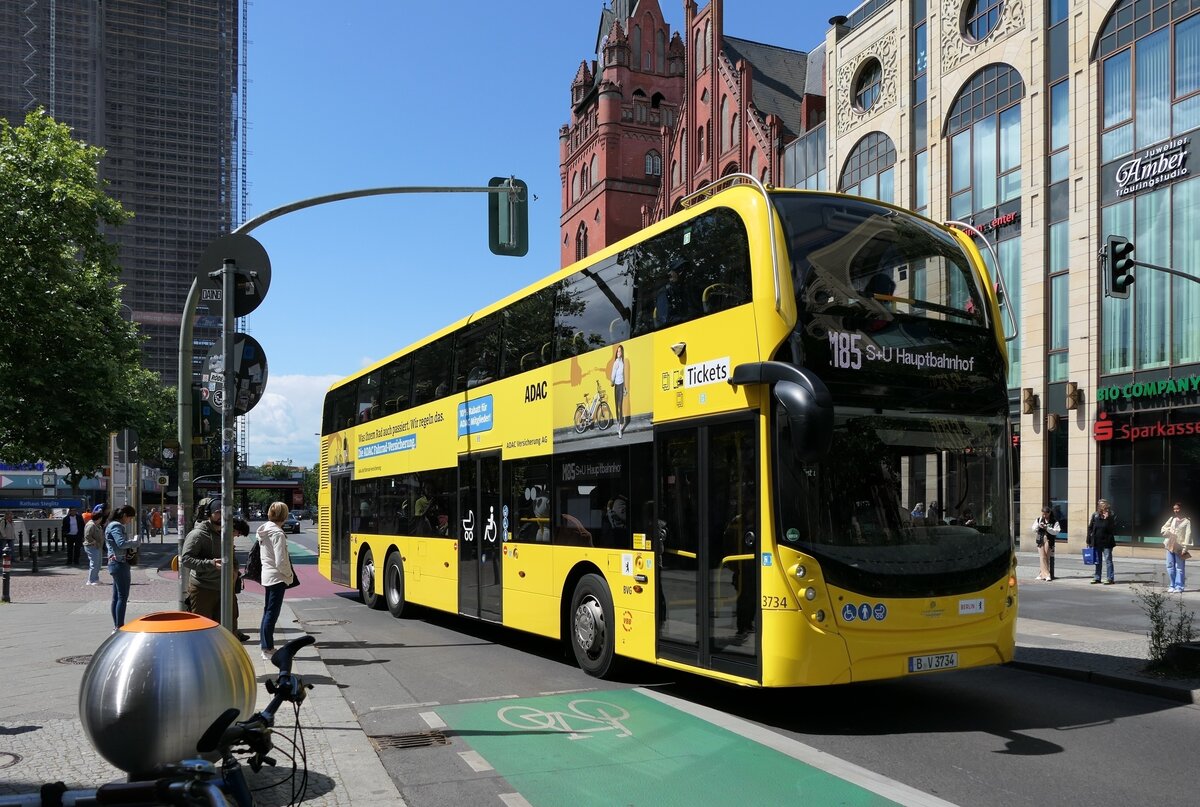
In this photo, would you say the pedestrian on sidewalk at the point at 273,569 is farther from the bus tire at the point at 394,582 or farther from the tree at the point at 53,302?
the tree at the point at 53,302

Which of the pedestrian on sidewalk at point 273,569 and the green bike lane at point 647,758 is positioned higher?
the pedestrian on sidewalk at point 273,569

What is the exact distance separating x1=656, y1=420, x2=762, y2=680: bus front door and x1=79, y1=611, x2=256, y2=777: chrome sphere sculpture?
13.0ft

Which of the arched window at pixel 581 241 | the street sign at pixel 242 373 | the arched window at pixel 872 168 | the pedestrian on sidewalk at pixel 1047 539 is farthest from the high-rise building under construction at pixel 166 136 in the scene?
the street sign at pixel 242 373

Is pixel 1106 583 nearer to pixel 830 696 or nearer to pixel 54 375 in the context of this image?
pixel 830 696

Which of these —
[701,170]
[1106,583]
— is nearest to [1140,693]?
[1106,583]

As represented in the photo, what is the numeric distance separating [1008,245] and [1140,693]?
27.6 meters

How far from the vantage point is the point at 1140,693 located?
9.20m

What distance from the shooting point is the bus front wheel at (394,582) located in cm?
1631

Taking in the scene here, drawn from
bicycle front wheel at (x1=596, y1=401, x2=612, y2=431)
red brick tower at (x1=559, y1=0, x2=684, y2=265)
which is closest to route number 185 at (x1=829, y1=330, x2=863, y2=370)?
bicycle front wheel at (x1=596, y1=401, x2=612, y2=431)

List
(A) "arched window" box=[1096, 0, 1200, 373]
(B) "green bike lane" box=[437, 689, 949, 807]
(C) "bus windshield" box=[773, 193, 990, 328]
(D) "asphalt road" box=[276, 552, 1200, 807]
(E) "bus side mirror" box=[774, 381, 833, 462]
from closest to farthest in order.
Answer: (B) "green bike lane" box=[437, 689, 949, 807] < (D) "asphalt road" box=[276, 552, 1200, 807] < (E) "bus side mirror" box=[774, 381, 833, 462] < (C) "bus windshield" box=[773, 193, 990, 328] < (A) "arched window" box=[1096, 0, 1200, 373]

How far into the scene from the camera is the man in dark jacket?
1108cm

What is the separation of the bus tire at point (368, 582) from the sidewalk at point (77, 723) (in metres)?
1.66

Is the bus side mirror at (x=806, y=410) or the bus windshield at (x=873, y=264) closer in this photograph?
the bus side mirror at (x=806, y=410)

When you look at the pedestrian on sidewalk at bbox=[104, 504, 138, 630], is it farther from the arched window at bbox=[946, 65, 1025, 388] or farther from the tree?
the arched window at bbox=[946, 65, 1025, 388]
